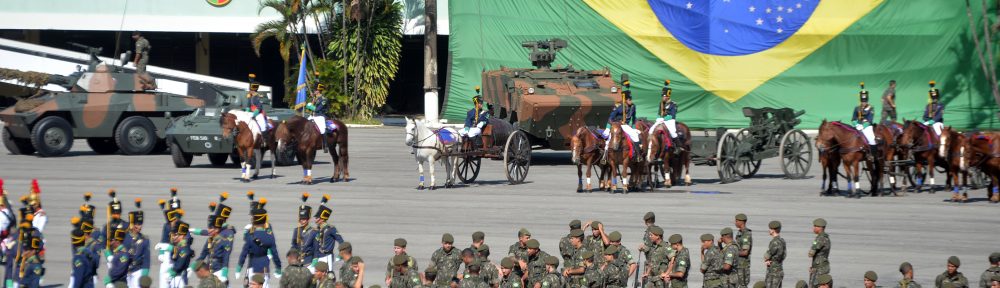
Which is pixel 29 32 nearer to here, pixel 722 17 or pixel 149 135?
pixel 149 135

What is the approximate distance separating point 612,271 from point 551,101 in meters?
18.2

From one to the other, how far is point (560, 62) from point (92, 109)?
16441 mm

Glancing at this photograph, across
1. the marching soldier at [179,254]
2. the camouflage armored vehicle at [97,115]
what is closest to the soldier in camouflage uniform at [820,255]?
the marching soldier at [179,254]

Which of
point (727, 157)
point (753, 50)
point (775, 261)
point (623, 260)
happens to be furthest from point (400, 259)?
point (753, 50)

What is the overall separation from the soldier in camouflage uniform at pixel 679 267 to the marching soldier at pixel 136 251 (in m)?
5.90

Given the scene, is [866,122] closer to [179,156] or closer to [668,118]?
[668,118]

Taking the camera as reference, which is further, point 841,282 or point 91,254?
point 841,282

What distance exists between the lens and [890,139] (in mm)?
26234

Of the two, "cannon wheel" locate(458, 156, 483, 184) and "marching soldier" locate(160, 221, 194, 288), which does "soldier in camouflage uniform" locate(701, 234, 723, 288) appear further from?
"cannon wheel" locate(458, 156, 483, 184)

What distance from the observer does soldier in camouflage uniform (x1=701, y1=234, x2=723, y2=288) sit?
1475 centimetres

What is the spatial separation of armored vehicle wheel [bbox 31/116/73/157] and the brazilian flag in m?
14.9

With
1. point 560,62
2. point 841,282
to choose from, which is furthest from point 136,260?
point 560,62

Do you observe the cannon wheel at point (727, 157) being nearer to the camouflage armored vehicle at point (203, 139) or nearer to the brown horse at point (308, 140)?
the brown horse at point (308, 140)

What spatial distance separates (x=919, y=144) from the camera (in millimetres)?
26609
